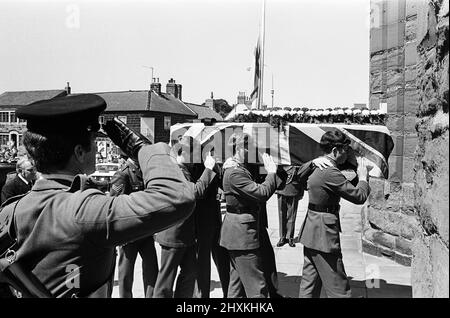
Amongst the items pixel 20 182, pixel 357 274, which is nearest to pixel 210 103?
pixel 357 274

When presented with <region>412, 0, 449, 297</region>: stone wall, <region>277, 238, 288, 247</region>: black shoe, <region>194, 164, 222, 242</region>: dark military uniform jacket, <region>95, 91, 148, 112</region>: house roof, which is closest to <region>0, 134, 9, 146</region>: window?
<region>95, 91, 148, 112</region>: house roof

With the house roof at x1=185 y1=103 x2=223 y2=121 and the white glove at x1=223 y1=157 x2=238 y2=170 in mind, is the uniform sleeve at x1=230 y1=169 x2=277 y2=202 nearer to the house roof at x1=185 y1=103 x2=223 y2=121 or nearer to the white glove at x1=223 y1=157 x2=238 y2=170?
the white glove at x1=223 y1=157 x2=238 y2=170

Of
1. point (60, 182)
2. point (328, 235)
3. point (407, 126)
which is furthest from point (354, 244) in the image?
Result: point (60, 182)

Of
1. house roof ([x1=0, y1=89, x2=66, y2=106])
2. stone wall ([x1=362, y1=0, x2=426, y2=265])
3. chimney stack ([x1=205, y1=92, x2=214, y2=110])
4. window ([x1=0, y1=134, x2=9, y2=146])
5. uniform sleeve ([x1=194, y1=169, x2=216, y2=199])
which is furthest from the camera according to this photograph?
chimney stack ([x1=205, y1=92, x2=214, y2=110])

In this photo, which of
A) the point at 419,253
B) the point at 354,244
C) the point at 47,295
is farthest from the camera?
the point at 354,244

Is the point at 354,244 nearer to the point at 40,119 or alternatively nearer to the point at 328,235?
the point at 328,235

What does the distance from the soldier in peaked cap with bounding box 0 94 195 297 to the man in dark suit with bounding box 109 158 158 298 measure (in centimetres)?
279

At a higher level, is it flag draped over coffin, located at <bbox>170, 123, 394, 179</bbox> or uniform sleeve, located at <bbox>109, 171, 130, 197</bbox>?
flag draped over coffin, located at <bbox>170, 123, 394, 179</bbox>

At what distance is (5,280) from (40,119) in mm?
609

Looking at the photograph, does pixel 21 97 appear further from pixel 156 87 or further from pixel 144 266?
pixel 144 266

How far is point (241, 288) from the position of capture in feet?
13.9

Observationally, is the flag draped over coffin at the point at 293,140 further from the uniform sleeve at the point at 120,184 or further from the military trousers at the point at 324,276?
the military trousers at the point at 324,276

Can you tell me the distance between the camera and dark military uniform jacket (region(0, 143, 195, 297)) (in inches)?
57.7

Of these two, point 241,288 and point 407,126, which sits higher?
point 407,126
